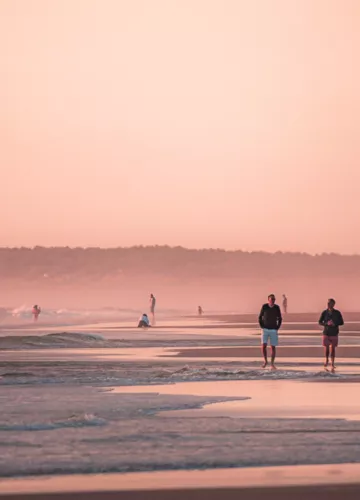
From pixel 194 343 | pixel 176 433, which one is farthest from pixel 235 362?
pixel 176 433

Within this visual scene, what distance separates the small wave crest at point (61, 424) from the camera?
62.3ft

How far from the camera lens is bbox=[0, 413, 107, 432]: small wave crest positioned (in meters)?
19.0

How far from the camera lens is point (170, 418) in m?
20.2

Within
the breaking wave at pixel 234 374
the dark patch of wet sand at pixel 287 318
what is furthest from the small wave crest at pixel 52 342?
the dark patch of wet sand at pixel 287 318

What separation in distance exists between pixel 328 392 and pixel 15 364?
12677 millimetres

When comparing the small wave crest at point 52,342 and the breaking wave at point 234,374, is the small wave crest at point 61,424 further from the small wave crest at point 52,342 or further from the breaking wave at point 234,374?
the small wave crest at point 52,342

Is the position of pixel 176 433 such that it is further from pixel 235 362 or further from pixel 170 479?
pixel 235 362

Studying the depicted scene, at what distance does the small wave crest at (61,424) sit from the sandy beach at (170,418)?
0.02m

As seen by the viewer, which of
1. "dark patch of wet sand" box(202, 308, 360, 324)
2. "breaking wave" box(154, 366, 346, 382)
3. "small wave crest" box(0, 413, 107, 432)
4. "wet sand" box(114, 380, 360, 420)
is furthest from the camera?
"dark patch of wet sand" box(202, 308, 360, 324)

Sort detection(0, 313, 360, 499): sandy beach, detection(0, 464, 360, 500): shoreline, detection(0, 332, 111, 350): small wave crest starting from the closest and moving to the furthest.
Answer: detection(0, 464, 360, 500): shoreline < detection(0, 313, 360, 499): sandy beach < detection(0, 332, 111, 350): small wave crest

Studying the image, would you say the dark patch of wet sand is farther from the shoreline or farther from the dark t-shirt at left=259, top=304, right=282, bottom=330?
the shoreline

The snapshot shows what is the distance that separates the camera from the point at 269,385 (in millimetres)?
26906

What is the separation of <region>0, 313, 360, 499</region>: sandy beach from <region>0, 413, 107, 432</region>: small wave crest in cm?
2

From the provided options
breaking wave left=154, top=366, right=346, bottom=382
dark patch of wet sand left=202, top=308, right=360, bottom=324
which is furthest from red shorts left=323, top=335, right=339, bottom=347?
dark patch of wet sand left=202, top=308, right=360, bottom=324
